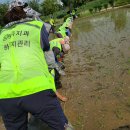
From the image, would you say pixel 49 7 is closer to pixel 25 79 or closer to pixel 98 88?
pixel 98 88

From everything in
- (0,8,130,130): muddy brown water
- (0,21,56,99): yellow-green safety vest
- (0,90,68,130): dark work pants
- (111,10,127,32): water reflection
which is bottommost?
(111,10,127,32): water reflection

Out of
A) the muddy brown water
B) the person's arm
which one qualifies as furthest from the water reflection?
the person's arm

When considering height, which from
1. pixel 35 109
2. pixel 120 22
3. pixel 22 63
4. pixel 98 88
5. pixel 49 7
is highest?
pixel 22 63

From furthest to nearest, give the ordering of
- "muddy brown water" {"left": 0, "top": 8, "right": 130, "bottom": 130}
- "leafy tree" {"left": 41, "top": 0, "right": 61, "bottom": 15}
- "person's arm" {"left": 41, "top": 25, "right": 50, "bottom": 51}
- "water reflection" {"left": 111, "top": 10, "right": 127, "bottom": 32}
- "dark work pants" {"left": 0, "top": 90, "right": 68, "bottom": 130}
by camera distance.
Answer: "leafy tree" {"left": 41, "top": 0, "right": 61, "bottom": 15} → "water reflection" {"left": 111, "top": 10, "right": 127, "bottom": 32} → "muddy brown water" {"left": 0, "top": 8, "right": 130, "bottom": 130} → "person's arm" {"left": 41, "top": 25, "right": 50, "bottom": 51} → "dark work pants" {"left": 0, "top": 90, "right": 68, "bottom": 130}

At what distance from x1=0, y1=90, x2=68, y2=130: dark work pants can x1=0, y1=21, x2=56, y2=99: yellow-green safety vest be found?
6 cm

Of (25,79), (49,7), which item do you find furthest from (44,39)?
(49,7)

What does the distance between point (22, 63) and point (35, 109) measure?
19.0 inches

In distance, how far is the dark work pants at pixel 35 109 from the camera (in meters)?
3.48

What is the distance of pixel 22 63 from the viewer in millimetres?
3547

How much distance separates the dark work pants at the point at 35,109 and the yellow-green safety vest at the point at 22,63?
0.06m

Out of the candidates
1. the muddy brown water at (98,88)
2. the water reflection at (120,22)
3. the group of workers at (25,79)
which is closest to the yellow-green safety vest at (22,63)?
the group of workers at (25,79)

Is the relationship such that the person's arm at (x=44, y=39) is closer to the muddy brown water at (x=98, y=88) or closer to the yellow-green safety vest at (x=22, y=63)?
the yellow-green safety vest at (x=22, y=63)

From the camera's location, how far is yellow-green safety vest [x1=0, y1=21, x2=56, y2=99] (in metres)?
3.51

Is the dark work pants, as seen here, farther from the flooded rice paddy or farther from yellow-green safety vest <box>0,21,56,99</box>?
the flooded rice paddy
